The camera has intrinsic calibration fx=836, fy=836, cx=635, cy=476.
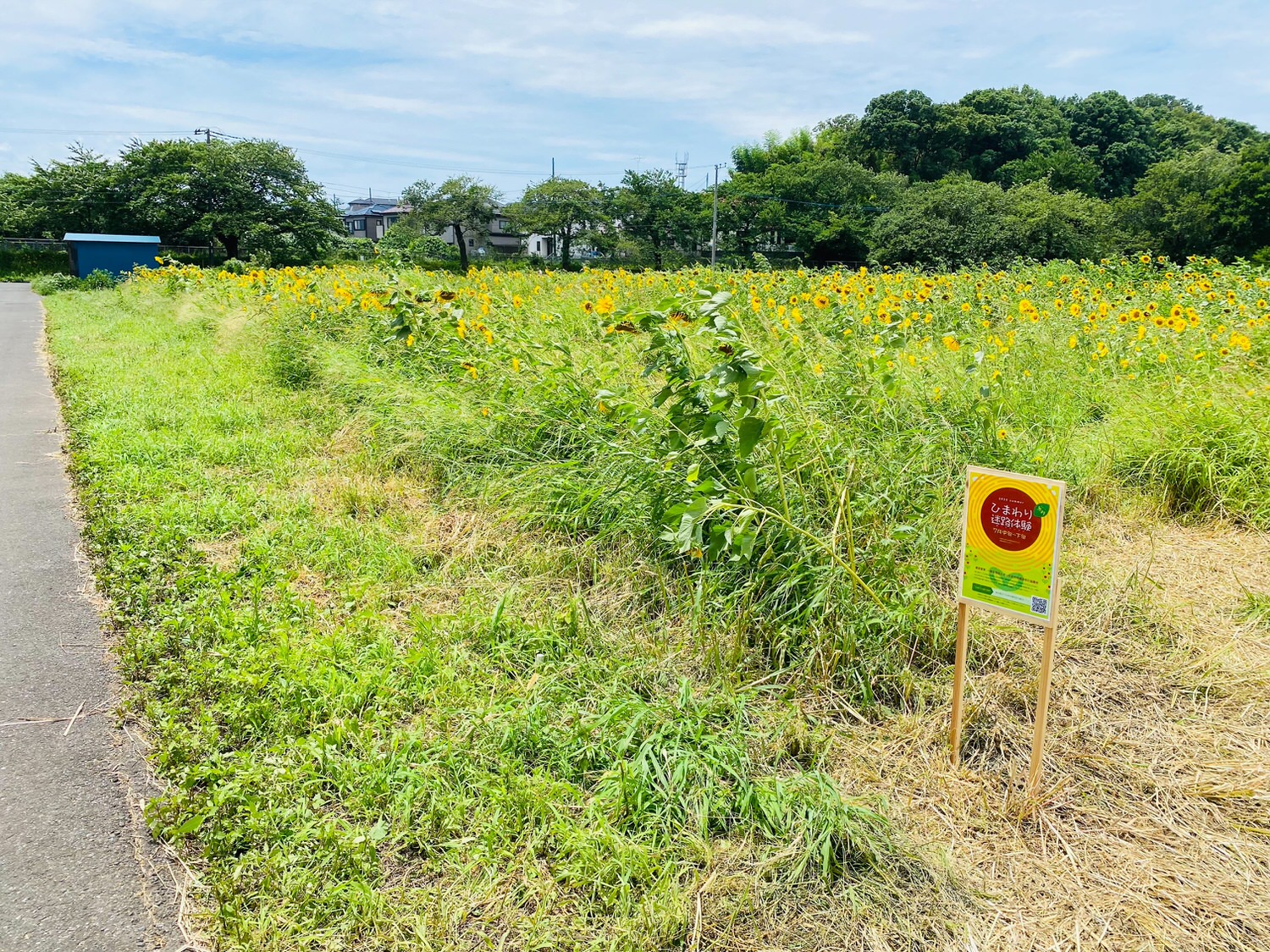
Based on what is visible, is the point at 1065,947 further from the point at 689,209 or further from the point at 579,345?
the point at 689,209

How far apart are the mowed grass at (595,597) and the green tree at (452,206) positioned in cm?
4535

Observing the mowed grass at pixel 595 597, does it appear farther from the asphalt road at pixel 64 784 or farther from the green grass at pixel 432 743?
the asphalt road at pixel 64 784

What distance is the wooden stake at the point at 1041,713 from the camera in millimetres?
2232

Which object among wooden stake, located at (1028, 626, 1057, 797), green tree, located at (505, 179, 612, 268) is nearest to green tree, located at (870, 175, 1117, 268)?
green tree, located at (505, 179, 612, 268)

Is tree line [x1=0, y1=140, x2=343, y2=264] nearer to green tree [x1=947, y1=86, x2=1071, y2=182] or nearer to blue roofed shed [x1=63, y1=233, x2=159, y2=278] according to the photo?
blue roofed shed [x1=63, y1=233, x2=159, y2=278]

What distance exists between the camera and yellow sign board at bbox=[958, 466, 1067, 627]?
2.18 metres

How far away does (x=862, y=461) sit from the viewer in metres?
3.63

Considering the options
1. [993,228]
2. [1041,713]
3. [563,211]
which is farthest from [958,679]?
[563,211]

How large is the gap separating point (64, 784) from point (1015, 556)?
2.77m

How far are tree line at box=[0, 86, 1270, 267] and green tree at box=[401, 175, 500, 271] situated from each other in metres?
0.10

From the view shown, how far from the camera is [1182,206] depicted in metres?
35.0

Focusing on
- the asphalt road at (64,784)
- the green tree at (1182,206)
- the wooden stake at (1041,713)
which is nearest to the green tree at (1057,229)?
the green tree at (1182,206)

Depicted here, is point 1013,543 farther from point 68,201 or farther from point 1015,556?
point 68,201

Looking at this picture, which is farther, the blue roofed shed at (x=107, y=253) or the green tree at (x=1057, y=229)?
the blue roofed shed at (x=107, y=253)
